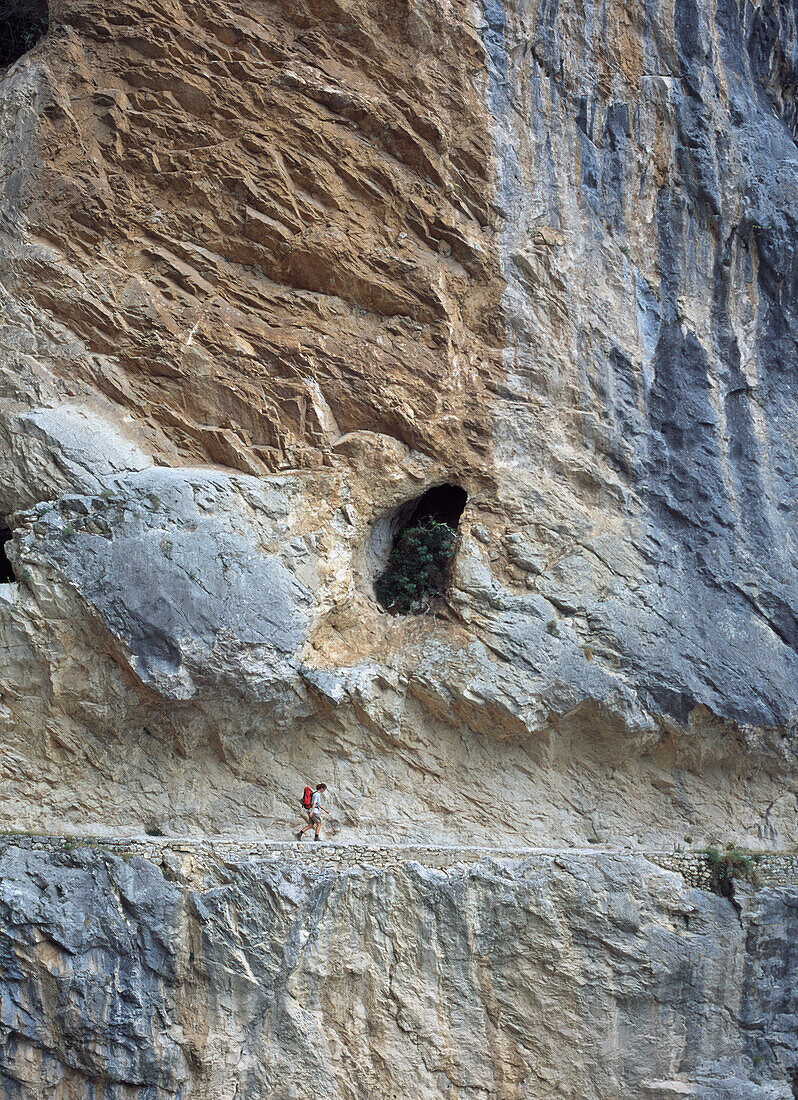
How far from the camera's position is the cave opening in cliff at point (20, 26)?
14914 mm

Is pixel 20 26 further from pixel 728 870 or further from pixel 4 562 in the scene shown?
pixel 728 870

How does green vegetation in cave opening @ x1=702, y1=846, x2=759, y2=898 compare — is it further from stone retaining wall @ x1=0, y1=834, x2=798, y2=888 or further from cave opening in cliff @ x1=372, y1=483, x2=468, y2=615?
cave opening in cliff @ x1=372, y1=483, x2=468, y2=615

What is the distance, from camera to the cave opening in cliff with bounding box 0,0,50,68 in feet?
48.9

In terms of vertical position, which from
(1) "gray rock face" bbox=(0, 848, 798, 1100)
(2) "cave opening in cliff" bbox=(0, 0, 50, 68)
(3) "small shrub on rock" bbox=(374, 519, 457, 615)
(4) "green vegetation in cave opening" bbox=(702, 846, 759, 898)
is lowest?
(1) "gray rock face" bbox=(0, 848, 798, 1100)

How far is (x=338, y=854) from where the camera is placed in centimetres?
1045

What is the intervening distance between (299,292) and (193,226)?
5.85 ft

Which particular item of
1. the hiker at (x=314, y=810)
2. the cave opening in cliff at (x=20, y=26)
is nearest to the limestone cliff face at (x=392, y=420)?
the hiker at (x=314, y=810)

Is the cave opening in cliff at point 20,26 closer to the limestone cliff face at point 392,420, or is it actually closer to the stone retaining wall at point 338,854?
the limestone cliff face at point 392,420

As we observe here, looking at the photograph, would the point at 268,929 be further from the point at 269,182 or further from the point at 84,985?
the point at 269,182

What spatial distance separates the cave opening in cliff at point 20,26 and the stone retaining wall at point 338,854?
13.4 m

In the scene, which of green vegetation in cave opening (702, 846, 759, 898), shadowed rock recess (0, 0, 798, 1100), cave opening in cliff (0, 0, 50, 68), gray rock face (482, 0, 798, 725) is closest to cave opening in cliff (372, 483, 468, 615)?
shadowed rock recess (0, 0, 798, 1100)

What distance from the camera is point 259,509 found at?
11414mm

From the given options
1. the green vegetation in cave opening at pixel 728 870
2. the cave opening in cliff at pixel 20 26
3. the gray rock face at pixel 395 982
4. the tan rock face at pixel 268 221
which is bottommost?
the gray rock face at pixel 395 982

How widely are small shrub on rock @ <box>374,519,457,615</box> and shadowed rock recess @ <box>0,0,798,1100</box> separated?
0.92ft
